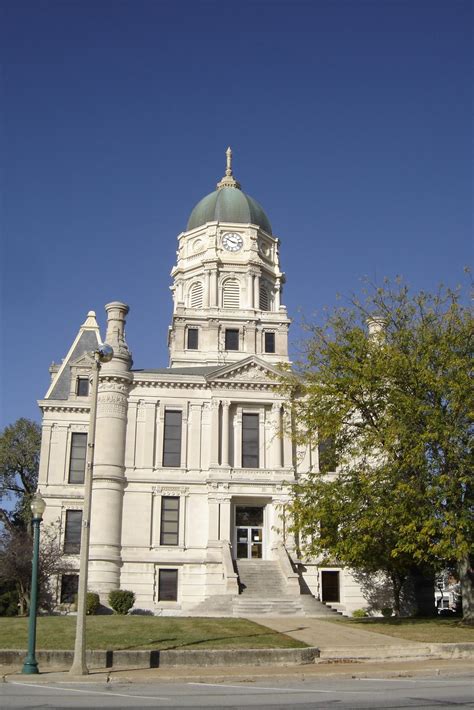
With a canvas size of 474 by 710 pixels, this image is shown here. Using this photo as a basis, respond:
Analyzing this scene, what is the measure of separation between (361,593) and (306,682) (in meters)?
28.3

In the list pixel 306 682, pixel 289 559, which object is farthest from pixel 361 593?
pixel 306 682

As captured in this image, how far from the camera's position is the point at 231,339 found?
58.6 meters

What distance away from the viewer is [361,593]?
45938mm

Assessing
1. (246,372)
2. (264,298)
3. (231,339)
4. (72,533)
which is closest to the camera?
(72,533)

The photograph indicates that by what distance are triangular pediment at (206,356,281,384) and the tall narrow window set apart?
8.75m

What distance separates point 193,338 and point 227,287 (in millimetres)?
5586

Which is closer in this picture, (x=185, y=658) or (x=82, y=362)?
(x=185, y=658)

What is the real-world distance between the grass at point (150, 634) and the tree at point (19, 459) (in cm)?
3389

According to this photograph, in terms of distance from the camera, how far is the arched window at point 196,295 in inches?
2426

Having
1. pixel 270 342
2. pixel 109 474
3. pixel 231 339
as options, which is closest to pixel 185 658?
pixel 109 474

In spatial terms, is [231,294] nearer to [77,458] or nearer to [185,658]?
[77,458]

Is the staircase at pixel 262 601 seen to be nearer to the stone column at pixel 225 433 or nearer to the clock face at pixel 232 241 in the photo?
the stone column at pixel 225 433

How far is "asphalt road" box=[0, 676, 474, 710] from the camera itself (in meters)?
14.2

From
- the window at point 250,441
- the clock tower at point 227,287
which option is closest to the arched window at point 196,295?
the clock tower at point 227,287
